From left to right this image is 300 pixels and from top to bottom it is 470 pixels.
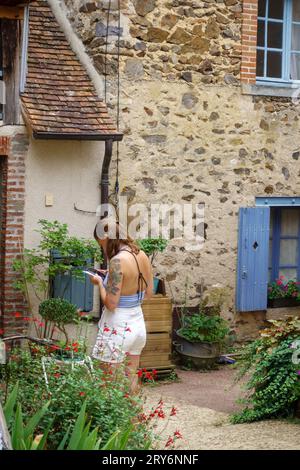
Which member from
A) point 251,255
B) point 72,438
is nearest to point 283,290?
point 251,255

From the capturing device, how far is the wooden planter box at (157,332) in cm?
997

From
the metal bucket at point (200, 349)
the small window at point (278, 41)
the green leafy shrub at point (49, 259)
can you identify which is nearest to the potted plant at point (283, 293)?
the metal bucket at point (200, 349)

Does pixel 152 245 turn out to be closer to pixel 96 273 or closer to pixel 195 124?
pixel 96 273

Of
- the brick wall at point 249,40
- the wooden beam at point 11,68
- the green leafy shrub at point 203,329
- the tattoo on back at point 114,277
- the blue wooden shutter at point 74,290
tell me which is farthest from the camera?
the brick wall at point 249,40

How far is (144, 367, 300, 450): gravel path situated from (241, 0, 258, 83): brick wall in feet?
12.4

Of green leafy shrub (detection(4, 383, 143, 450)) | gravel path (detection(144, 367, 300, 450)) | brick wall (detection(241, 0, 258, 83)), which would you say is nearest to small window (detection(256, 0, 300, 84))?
brick wall (detection(241, 0, 258, 83))

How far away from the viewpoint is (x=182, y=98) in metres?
10.7

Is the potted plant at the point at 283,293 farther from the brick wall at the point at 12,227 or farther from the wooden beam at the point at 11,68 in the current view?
the wooden beam at the point at 11,68

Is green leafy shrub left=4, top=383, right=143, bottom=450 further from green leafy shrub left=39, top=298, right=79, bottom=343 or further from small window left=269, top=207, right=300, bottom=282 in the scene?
small window left=269, top=207, right=300, bottom=282

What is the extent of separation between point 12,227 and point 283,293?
4048 mm

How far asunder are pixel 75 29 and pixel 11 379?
5.30 meters

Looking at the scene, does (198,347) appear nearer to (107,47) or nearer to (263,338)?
(263,338)

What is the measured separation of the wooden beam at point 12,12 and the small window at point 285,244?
4.54m
